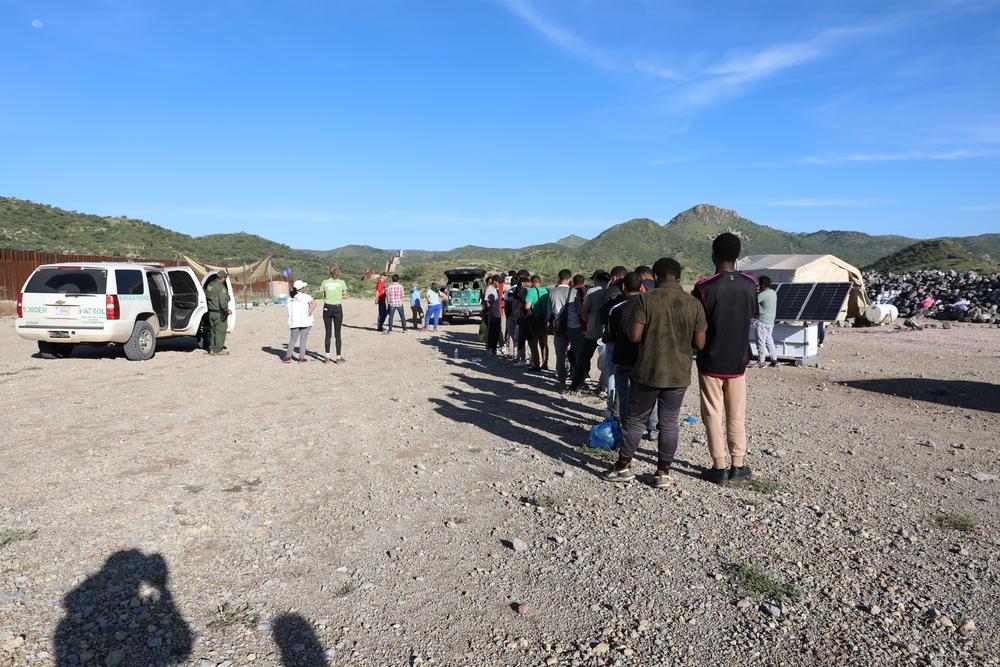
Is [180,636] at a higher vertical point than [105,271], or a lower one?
lower

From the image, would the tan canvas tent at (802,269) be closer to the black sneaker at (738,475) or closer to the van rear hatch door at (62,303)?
the black sneaker at (738,475)

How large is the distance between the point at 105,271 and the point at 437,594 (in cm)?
1086

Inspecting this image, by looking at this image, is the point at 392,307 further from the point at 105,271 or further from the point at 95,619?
the point at 95,619

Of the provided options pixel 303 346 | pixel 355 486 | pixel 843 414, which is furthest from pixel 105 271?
pixel 843 414

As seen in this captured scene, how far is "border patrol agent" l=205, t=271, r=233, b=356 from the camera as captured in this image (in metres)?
13.5

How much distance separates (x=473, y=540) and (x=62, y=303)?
10.5 meters

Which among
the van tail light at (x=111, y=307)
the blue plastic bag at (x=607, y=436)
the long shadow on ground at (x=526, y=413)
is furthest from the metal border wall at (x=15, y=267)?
the blue plastic bag at (x=607, y=436)

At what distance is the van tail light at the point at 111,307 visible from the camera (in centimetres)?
1169

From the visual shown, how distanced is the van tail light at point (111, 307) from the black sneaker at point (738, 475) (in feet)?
35.4

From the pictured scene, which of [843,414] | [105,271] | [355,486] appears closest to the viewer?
[355,486]

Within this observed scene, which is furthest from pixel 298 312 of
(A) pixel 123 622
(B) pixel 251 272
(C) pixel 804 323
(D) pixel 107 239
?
(D) pixel 107 239

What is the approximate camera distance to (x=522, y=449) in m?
6.76

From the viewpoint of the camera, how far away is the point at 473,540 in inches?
177

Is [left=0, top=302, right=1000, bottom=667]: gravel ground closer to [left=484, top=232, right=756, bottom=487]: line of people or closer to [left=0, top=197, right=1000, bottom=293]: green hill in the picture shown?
[left=484, top=232, right=756, bottom=487]: line of people
